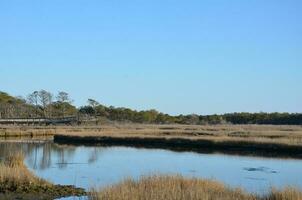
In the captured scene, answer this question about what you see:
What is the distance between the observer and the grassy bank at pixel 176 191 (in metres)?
16.8

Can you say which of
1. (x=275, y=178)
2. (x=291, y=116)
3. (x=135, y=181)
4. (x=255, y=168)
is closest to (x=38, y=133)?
(x=255, y=168)

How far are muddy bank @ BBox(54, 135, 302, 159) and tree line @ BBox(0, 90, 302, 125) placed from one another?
2134 inches

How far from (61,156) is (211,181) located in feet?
73.3

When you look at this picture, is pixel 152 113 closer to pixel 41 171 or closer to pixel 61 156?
pixel 61 156

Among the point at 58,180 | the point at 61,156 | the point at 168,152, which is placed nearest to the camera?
the point at 58,180

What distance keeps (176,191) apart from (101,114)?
125m

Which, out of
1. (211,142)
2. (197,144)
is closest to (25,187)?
(211,142)

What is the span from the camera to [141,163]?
34719mm

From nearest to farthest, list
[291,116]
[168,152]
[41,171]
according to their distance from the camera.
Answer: [41,171]
[168,152]
[291,116]

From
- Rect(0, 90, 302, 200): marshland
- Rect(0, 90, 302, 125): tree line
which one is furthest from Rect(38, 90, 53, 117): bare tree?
Rect(0, 90, 302, 200): marshland

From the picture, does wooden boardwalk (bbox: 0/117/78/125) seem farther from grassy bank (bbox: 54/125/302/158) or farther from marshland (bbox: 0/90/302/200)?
grassy bank (bbox: 54/125/302/158)

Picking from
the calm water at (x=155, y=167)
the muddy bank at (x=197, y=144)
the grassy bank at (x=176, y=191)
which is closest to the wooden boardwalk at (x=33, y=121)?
the muddy bank at (x=197, y=144)

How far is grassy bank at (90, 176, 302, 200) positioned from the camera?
16797mm

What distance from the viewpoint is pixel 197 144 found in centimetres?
4888
